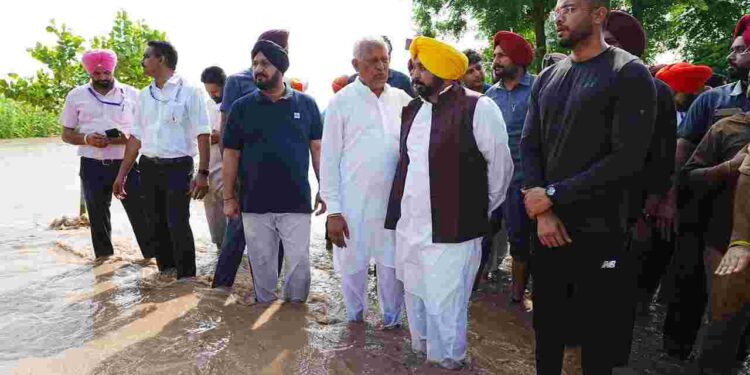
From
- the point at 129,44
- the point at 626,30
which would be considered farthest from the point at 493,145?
the point at 129,44

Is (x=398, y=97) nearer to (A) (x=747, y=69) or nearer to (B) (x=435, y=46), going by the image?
(B) (x=435, y=46)

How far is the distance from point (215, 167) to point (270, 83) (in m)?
2.12

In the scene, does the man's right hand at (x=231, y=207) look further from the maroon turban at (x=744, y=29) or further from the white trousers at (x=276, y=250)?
the maroon turban at (x=744, y=29)

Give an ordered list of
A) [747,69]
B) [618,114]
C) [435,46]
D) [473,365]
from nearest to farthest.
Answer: [618,114] → [435,46] → [473,365] → [747,69]

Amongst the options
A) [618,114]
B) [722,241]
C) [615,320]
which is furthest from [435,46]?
[722,241]

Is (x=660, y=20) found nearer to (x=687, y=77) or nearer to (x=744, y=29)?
(x=687, y=77)

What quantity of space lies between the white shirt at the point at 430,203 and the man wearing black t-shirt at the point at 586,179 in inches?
13.9

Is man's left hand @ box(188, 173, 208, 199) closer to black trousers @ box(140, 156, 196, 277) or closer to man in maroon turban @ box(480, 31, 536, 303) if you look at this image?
black trousers @ box(140, 156, 196, 277)

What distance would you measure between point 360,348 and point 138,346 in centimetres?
129

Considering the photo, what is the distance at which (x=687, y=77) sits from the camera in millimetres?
4848

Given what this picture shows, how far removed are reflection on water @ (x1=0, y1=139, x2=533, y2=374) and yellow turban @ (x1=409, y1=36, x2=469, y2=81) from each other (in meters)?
1.56

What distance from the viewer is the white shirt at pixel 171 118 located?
4.82m

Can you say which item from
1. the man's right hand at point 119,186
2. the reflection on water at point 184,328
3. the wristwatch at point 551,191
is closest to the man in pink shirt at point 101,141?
the man's right hand at point 119,186

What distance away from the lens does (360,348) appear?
11.4ft
